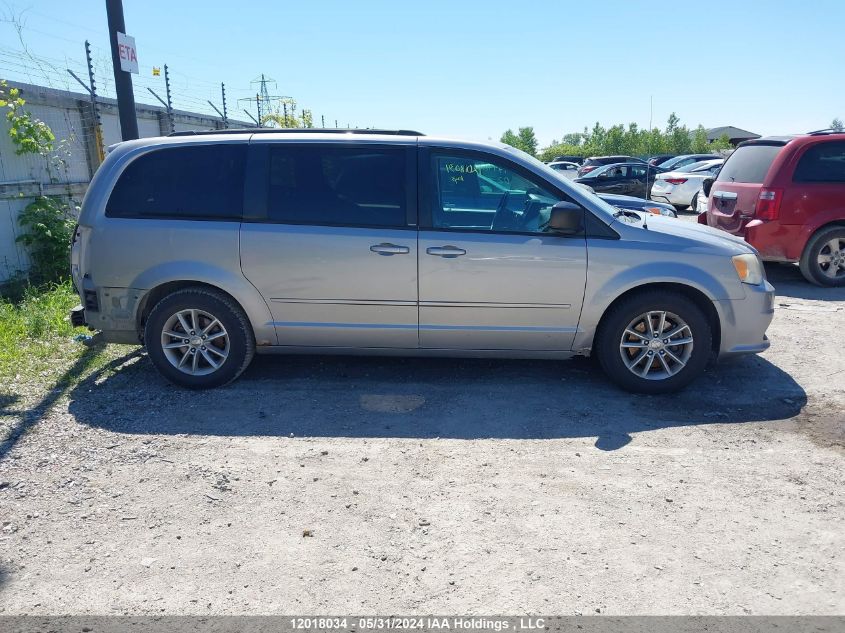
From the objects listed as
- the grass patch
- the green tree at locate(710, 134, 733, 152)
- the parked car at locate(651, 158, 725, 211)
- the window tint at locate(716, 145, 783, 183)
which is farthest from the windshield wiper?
the green tree at locate(710, 134, 733, 152)

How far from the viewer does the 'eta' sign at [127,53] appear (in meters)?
7.22

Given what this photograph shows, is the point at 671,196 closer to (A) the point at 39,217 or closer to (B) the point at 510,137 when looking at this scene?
(A) the point at 39,217

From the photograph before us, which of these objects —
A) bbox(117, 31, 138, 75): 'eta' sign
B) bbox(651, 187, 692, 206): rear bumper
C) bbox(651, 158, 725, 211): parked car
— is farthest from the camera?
bbox(651, 187, 692, 206): rear bumper

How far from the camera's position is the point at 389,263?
4836 millimetres

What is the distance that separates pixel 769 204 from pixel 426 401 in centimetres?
585

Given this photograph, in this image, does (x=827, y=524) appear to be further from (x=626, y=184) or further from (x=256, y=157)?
(x=626, y=184)

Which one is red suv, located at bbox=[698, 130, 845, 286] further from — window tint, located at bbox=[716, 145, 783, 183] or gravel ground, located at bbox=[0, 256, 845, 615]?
gravel ground, located at bbox=[0, 256, 845, 615]

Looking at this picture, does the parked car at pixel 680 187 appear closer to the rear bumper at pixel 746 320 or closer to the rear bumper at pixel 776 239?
the rear bumper at pixel 776 239

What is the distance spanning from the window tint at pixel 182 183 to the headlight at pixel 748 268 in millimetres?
3873

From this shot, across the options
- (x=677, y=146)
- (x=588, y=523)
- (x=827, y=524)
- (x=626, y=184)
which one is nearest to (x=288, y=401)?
(x=588, y=523)

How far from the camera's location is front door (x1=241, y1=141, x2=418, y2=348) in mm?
4855

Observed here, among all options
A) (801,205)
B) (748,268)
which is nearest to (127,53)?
(748,268)

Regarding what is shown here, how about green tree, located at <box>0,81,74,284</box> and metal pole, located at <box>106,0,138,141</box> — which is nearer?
metal pole, located at <box>106,0,138,141</box>

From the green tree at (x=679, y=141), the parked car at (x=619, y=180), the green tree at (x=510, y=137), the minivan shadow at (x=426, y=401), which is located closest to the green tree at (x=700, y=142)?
the green tree at (x=679, y=141)
